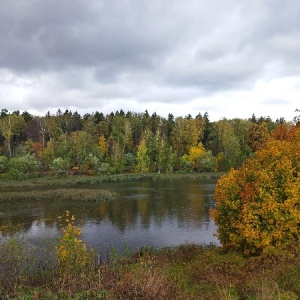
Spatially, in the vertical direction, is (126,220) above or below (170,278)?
below

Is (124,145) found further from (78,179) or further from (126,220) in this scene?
(126,220)

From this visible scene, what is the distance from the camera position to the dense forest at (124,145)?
8434 cm

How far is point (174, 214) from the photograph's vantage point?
39.7 m

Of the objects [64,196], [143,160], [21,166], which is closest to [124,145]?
[143,160]

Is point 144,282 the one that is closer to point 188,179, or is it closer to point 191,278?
point 191,278

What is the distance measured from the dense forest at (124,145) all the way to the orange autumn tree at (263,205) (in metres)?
60.0

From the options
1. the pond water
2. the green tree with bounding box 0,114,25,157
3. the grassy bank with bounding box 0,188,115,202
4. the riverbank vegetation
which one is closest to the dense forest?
the green tree with bounding box 0,114,25,157

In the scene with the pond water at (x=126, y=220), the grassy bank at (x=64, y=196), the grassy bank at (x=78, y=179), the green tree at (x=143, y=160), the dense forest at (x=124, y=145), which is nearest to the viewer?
the pond water at (x=126, y=220)

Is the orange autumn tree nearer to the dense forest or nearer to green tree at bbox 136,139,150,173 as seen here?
the dense forest

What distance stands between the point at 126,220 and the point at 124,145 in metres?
63.5

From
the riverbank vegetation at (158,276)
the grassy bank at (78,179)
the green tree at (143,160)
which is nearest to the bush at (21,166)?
the grassy bank at (78,179)

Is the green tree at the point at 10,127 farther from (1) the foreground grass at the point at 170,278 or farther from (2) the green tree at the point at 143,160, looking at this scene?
(1) the foreground grass at the point at 170,278

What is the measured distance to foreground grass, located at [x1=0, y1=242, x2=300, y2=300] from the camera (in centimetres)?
1055

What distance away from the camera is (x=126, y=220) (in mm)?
37375
